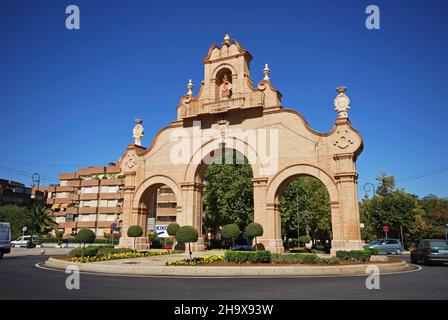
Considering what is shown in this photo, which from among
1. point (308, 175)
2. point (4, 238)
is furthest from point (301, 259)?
point (4, 238)

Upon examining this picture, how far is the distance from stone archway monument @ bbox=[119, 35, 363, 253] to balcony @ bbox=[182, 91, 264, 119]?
9 centimetres

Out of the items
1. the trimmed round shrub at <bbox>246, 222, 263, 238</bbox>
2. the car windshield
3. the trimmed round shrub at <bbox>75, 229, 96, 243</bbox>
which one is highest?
the trimmed round shrub at <bbox>246, 222, 263, 238</bbox>

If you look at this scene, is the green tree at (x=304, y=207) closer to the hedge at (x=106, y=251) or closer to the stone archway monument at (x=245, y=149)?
the stone archway monument at (x=245, y=149)

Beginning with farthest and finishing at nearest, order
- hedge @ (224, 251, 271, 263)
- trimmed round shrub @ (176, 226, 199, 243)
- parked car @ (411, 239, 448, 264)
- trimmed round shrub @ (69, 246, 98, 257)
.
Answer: trimmed round shrub @ (69, 246, 98, 257), parked car @ (411, 239, 448, 264), trimmed round shrub @ (176, 226, 199, 243), hedge @ (224, 251, 271, 263)

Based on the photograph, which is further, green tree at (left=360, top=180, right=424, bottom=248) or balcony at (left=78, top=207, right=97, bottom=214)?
balcony at (left=78, top=207, right=97, bottom=214)

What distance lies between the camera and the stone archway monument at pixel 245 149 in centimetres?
2439

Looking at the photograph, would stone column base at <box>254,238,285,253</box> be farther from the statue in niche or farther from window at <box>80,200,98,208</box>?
window at <box>80,200,98,208</box>

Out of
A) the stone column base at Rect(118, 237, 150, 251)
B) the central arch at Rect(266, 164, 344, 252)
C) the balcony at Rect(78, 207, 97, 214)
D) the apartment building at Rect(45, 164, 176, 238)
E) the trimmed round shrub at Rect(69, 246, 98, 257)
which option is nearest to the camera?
the trimmed round shrub at Rect(69, 246, 98, 257)

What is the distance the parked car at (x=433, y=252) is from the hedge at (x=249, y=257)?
10.2m

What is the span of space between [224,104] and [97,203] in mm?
50846

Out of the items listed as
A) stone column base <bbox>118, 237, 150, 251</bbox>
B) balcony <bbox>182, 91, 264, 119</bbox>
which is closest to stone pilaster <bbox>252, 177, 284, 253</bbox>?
balcony <bbox>182, 91, 264, 119</bbox>

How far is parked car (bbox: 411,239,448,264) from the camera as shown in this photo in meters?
20.3

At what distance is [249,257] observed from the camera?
18.7 m

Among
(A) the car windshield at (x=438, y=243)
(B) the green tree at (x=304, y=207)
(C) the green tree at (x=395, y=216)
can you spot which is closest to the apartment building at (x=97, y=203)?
(B) the green tree at (x=304, y=207)
